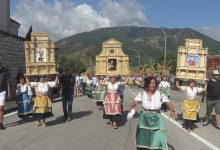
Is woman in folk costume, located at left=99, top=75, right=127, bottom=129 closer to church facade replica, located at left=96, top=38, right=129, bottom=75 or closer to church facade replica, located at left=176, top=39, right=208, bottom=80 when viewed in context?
church facade replica, located at left=96, top=38, right=129, bottom=75

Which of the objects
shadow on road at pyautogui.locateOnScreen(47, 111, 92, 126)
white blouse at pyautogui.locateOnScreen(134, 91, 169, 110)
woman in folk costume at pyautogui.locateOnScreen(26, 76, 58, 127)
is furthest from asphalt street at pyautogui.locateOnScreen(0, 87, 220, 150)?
white blouse at pyautogui.locateOnScreen(134, 91, 169, 110)

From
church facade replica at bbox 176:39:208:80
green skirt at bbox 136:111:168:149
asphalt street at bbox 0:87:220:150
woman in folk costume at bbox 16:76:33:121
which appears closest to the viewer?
green skirt at bbox 136:111:168:149

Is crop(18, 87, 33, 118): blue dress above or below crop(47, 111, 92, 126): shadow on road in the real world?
above

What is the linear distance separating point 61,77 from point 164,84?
544cm

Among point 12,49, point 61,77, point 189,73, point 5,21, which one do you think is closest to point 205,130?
point 189,73

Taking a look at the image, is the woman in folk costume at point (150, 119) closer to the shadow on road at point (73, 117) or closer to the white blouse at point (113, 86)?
the white blouse at point (113, 86)

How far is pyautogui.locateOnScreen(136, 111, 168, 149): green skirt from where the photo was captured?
823cm

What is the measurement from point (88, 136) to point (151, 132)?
406 centimetres

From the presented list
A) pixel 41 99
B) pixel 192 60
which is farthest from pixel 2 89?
pixel 192 60

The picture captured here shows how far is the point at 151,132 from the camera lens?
8.30 m

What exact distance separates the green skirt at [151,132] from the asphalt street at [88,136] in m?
2.03

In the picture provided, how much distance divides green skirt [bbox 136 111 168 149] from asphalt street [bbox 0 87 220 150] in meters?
2.03

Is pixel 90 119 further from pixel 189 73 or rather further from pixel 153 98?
pixel 153 98

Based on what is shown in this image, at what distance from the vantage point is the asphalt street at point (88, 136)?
1066 centimetres
